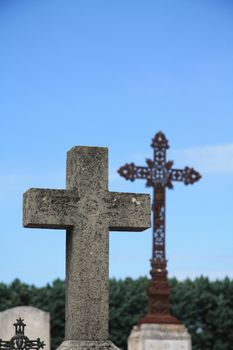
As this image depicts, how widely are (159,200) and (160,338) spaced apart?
4.07 meters

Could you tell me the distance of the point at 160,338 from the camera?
985 inches

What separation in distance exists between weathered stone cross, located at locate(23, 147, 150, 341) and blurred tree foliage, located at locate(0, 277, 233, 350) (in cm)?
2300

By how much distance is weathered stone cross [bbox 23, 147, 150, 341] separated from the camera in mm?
8812

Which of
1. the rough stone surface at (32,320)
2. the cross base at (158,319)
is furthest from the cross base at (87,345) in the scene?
the cross base at (158,319)

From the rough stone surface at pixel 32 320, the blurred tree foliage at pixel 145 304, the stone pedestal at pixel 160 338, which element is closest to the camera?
the rough stone surface at pixel 32 320

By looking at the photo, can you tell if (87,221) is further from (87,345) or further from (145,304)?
(145,304)

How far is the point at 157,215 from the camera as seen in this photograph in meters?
26.9

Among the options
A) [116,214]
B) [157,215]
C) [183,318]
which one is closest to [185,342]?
[157,215]

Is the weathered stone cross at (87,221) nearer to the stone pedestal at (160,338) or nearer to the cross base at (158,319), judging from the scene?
the stone pedestal at (160,338)

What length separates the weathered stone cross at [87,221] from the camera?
8812 mm

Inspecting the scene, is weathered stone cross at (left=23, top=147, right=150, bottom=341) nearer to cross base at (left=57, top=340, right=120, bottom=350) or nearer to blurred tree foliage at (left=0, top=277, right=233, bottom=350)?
cross base at (left=57, top=340, right=120, bottom=350)

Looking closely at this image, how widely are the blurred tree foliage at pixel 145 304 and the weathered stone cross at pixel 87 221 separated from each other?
23.0m

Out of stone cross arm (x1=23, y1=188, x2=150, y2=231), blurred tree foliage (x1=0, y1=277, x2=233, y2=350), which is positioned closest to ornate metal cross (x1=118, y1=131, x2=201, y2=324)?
blurred tree foliage (x1=0, y1=277, x2=233, y2=350)

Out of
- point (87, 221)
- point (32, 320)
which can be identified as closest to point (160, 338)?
point (32, 320)
